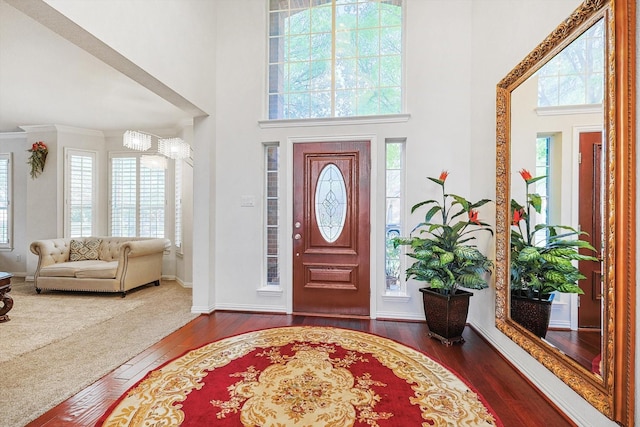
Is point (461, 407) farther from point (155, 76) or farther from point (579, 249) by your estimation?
point (155, 76)

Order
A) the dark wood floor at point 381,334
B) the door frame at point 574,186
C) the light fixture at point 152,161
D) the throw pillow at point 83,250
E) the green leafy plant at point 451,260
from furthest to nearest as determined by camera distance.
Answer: the throw pillow at point 83,250, the light fixture at point 152,161, the green leafy plant at point 451,260, the dark wood floor at point 381,334, the door frame at point 574,186

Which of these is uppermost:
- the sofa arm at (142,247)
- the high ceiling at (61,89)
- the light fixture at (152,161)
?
the high ceiling at (61,89)

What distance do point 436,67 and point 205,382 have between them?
3597mm

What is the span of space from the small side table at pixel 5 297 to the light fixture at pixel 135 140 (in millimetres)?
1920

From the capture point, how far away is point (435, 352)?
2.52m

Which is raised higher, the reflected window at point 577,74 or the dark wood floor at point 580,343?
the reflected window at point 577,74

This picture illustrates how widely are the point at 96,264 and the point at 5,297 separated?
52.1 inches

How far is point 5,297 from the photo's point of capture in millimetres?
3166

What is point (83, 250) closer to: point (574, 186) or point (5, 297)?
point (5, 297)

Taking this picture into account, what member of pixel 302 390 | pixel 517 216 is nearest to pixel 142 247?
pixel 302 390

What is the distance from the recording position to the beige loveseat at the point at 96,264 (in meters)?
4.26

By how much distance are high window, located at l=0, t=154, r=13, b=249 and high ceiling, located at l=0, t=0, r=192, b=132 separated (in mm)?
660

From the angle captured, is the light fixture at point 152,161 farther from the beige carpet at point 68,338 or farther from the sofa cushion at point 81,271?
the beige carpet at point 68,338

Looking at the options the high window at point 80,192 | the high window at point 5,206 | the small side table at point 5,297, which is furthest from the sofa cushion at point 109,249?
the high window at point 5,206
